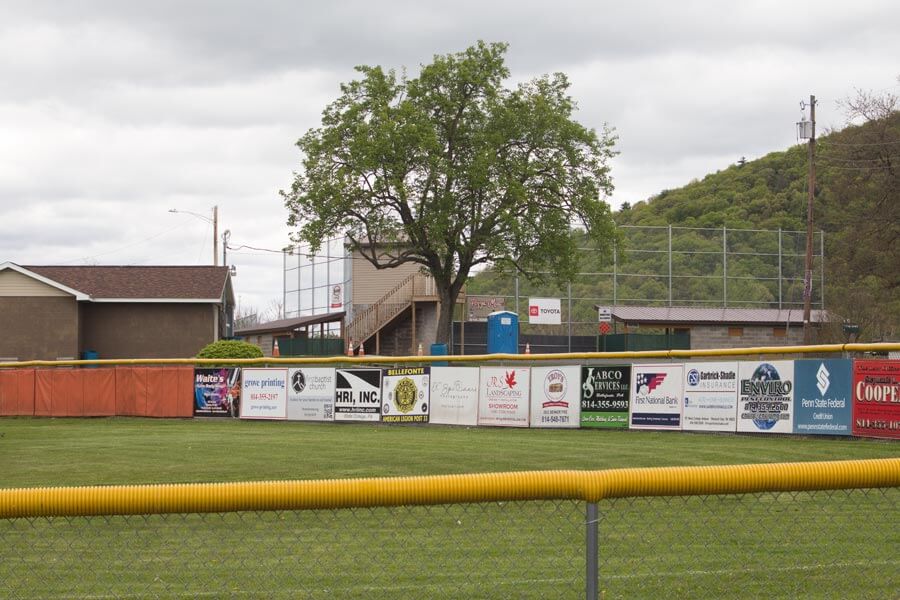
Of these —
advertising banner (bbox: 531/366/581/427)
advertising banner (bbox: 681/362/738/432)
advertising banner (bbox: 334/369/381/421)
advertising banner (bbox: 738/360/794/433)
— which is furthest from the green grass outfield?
advertising banner (bbox: 334/369/381/421)

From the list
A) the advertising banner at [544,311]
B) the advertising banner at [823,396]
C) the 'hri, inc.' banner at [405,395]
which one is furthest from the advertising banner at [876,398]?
the advertising banner at [544,311]

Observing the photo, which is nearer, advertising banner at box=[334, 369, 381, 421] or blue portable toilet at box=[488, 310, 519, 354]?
advertising banner at box=[334, 369, 381, 421]

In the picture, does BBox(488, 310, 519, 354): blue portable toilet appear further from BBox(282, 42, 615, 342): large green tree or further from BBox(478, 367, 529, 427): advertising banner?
BBox(478, 367, 529, 427): advertising banner

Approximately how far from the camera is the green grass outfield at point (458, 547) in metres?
7.33

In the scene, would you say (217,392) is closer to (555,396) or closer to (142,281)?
(555,396)

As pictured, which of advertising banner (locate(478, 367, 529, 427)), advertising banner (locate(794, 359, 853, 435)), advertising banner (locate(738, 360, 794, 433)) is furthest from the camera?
advertising banner (locate(478, 367, 529, 427))

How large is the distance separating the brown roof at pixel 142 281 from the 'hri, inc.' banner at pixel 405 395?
60.4ft

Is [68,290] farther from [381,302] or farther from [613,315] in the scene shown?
[613,315]

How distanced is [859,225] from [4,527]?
49025 millimetres

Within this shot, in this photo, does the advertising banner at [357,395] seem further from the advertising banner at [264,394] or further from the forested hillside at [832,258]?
the forested hillside at [832,258]

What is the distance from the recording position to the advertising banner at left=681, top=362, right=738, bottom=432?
20.5 m

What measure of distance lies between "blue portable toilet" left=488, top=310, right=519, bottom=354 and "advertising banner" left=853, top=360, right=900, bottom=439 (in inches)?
1002

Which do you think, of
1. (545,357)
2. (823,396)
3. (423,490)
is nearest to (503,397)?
(545,357)

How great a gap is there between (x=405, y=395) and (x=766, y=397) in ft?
30.6
